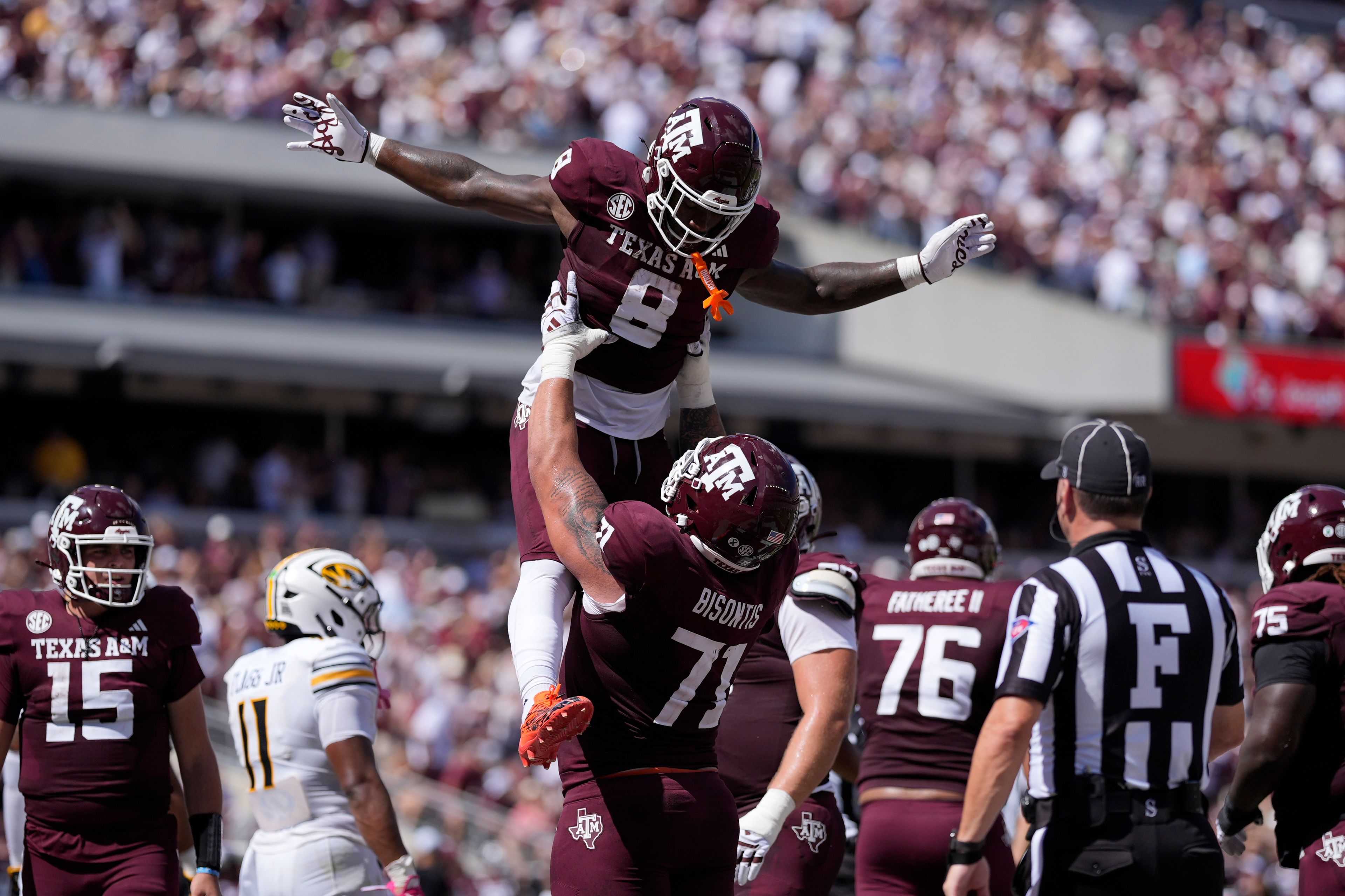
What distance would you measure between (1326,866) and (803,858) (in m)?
1.68

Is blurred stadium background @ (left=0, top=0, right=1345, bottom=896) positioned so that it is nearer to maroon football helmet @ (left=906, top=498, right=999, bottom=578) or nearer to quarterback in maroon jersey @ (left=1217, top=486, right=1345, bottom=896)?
maroon football helmet @ (left=906, top=498, right=999, bottom=578)

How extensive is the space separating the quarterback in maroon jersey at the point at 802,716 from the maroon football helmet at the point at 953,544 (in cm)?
56

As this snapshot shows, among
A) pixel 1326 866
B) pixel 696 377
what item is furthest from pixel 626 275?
pixel 1326 866

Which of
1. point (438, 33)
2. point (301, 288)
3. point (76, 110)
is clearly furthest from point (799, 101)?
point (76, 110)

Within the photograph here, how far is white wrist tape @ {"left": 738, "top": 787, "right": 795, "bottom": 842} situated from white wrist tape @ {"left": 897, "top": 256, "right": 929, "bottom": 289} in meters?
1.73

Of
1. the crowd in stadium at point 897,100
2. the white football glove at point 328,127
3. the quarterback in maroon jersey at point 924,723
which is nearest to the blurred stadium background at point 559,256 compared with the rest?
the crowd in stadium at point 897,100

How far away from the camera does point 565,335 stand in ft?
16.2

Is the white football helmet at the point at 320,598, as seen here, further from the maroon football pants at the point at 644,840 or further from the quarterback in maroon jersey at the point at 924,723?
the maroon football pants at the point at 644,840

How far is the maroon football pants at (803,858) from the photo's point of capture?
5789mm

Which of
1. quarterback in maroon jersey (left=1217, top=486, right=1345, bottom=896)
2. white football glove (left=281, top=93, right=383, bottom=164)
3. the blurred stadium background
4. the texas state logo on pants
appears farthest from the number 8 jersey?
the blurred stadium background

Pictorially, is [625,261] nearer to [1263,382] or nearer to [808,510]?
[808,510]

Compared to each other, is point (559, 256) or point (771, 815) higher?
point (559, 256)

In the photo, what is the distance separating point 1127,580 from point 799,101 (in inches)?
781

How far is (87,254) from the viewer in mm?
20844
